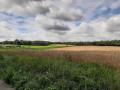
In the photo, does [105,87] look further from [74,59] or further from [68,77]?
[74,59]

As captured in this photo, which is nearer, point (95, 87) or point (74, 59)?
point (95, 87)

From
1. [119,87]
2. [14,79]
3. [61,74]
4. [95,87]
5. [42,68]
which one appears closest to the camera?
[119,87]

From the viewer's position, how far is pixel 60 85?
4.07 metres

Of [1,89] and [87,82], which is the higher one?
[87,82]

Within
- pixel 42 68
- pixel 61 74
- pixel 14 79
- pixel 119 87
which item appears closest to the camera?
pixel 119 87

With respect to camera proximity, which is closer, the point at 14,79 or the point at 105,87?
the point at 105,87

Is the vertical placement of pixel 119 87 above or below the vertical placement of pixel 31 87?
above

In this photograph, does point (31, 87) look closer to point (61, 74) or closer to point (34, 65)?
point (61, 74)

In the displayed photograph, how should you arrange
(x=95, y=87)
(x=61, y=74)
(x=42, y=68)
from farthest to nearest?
1. (x=42, y=68)
2. (x=61, y=74)
3. (x=95, y=87)

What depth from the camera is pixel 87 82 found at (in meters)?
4.08

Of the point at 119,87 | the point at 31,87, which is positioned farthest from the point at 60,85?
the point at 119,87

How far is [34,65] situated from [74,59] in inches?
165

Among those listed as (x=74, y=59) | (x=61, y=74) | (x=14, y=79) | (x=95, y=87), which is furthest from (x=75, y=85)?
(x=74, y=59)

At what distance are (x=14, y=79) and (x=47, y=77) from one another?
194cm
